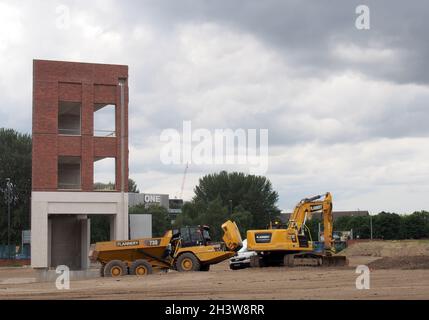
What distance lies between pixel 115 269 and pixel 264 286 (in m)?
13.8

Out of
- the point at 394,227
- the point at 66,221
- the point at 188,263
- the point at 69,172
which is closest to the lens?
the point at 188,263

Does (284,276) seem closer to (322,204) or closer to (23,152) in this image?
(322,204)

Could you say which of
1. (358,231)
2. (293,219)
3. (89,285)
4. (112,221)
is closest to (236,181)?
(358,231)

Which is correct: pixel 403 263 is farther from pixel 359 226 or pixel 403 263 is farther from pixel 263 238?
pixel 359 226

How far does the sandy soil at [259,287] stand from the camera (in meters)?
24.5

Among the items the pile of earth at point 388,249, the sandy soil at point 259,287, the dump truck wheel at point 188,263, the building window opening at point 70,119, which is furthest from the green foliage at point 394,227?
the sandy soil at point 259,287

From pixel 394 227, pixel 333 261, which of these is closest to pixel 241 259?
pixel 333 261

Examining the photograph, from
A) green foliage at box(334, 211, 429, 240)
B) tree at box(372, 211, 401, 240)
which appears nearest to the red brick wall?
tree at box(372, 211, 401, 240)

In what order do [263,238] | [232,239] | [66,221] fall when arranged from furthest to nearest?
[66,221]
[263,238]
[232,239]

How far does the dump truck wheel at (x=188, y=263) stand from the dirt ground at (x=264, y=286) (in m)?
1.76

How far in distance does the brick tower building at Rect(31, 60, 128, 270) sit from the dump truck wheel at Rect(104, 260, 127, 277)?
9.96 metres

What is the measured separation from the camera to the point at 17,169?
108 metres
